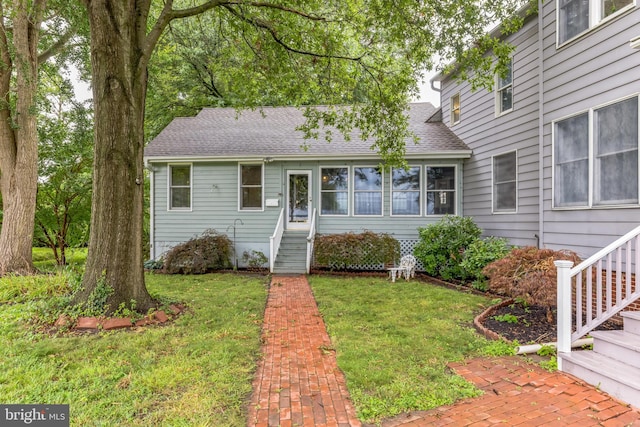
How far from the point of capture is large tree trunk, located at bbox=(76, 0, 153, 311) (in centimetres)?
469

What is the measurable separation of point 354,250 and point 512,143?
15.5 ft

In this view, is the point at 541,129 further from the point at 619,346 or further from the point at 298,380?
the point at 298,380

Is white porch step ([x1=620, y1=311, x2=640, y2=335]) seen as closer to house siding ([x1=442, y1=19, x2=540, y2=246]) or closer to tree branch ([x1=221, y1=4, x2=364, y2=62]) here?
house siding ([x1=442, y1=19, x2=540, y2=246])

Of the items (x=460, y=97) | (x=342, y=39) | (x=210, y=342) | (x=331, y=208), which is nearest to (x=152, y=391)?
(x=210, y=342)

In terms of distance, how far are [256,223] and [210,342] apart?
21.0ft

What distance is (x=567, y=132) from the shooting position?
19.1ft

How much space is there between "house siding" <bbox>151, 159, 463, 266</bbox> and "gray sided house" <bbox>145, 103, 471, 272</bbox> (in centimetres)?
3

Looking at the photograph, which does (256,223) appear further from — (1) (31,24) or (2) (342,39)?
(1) (31,24)

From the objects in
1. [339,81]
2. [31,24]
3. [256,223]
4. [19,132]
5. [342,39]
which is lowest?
[256,223]

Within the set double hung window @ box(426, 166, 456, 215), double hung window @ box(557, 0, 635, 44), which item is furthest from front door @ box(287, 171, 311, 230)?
double hung window @ box(557, 0, 635, 44)

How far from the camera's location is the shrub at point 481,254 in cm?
705

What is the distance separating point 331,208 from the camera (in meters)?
10.3

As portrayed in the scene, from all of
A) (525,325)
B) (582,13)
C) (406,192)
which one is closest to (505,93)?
(582,13)

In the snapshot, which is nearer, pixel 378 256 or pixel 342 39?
pixel 342 39
